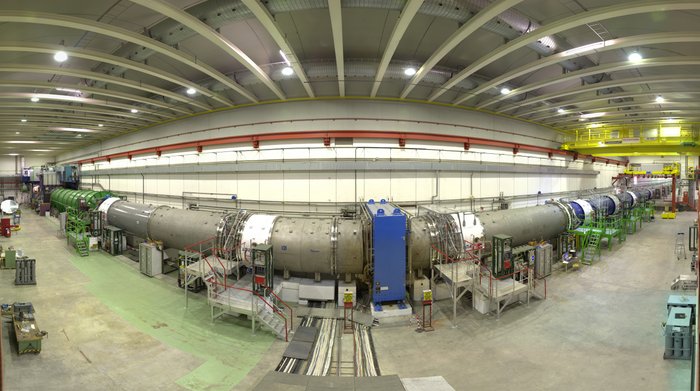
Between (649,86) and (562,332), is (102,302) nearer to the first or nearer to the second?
(562,332)

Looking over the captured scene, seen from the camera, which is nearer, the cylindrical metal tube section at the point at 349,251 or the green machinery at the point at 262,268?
the green machinery at the point at 262,268

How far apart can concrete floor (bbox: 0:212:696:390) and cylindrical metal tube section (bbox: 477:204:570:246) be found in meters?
2.08

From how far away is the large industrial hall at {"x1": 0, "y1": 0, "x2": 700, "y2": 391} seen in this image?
6.01 metres

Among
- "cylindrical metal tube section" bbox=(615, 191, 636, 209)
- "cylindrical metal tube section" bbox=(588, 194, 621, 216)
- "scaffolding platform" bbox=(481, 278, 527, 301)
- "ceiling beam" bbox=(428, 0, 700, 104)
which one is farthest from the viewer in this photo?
"cylindrical metal tube section" bbox=(615, 191, 636, 209)

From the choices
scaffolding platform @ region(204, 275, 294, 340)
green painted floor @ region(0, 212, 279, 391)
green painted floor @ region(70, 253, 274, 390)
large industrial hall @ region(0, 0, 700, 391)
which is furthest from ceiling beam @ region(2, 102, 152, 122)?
scaffolding platform @ region(204, 275, 294, 340)

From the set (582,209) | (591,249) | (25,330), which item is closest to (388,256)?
(25,330)

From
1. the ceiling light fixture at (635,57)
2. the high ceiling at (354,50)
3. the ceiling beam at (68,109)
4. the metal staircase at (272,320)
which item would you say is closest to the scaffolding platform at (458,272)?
the metal staircase at (272,320)

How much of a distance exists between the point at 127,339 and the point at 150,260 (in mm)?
5042

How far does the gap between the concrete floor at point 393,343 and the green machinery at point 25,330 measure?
0.70 feet

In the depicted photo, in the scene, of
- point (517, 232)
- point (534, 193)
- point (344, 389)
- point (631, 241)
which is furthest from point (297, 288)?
point (631, 241)

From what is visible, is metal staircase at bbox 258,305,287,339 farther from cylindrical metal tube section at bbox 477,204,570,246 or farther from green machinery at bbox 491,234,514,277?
cylindrical metal tube section at bbox 477,204,570,246

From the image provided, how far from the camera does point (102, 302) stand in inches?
355

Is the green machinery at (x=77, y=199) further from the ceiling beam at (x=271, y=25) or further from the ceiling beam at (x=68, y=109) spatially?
the ceiling beam at (x=271, y=25)

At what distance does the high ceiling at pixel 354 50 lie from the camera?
19.2 ft
